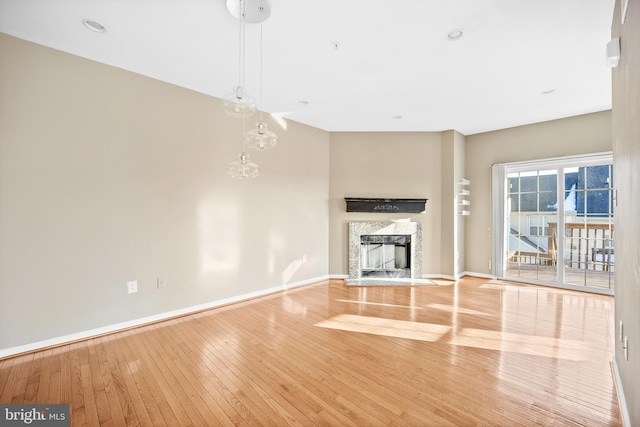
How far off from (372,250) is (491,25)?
3.83 meters

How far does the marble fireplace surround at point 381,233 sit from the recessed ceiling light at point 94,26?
13.8ft

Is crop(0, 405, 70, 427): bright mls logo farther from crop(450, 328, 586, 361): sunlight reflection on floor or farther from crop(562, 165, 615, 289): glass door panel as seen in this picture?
crop(562, 165, 615, 289): glass door panel

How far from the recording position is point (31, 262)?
2.53 meters

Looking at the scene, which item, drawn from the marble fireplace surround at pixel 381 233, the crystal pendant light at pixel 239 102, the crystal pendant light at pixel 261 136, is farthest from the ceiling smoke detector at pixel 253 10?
the marble fireplace surround at pixel 381 233

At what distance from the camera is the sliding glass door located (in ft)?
14.3

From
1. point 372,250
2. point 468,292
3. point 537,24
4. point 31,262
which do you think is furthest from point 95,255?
point 468,292

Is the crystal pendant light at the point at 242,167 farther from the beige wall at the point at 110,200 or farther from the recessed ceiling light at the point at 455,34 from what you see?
the recessed ceiling light at the point at 455,34

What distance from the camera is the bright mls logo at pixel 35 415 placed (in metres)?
1.70

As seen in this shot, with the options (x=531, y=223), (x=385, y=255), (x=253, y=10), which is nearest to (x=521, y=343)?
(x=385, y=255)

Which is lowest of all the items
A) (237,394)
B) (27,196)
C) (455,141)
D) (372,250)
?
(237,394)

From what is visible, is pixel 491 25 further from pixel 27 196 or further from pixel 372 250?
pixel 27 196

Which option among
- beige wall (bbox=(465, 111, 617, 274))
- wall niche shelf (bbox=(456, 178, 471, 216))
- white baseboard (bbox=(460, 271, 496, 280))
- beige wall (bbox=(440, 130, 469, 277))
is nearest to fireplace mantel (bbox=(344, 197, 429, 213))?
beige wall (bbox=(440, 130, 469, 277))

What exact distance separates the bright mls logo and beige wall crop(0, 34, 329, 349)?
1.01 meters

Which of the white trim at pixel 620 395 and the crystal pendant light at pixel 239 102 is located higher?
the crystal pendant light at pixel 239 102
